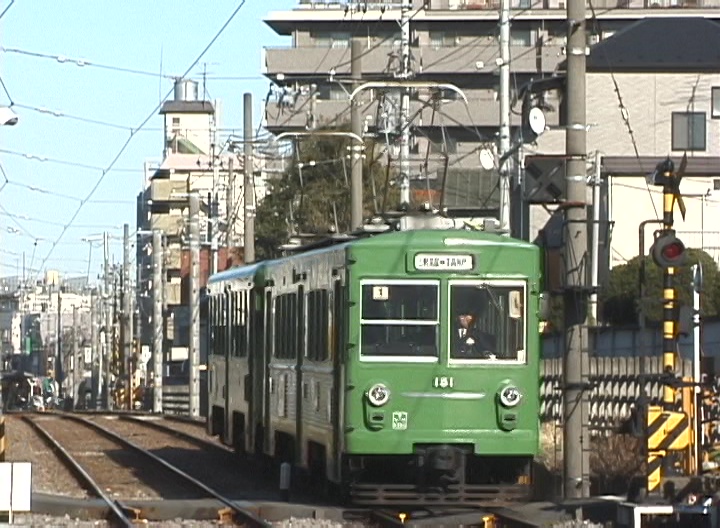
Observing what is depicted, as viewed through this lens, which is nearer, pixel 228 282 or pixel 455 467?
pixel 455 467

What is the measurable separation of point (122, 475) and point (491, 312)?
27.0 feet

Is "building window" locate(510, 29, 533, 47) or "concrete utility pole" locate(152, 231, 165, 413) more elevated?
"building window" locate(510, 29, 533, 47)

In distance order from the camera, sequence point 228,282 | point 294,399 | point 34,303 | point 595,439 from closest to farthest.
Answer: point 294,399 → point 595,439 → point 228,282 → point 34,303

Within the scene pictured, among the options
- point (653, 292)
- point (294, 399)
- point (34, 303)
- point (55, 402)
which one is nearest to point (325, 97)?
point (55, 402)

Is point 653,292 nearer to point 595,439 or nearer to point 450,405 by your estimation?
point 595,439

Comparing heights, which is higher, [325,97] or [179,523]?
[325,97]

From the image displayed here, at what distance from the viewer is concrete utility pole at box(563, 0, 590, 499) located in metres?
17.2

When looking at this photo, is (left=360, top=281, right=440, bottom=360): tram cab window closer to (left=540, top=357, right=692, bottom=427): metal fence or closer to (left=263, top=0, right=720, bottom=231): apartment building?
(left=540, top=357, right=692, bottom=427): metal fence

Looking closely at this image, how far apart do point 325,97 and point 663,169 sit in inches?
2473

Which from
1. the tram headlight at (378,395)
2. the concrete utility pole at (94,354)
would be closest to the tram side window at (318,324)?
the tram headlight at (378,395)

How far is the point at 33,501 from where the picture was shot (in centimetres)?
1777

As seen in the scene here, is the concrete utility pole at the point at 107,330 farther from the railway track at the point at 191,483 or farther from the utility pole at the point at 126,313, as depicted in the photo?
the railway track at the point at 191,483

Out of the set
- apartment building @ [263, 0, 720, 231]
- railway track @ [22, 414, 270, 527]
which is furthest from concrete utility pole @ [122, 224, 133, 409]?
railway track @ [22, 414, 270, 527]

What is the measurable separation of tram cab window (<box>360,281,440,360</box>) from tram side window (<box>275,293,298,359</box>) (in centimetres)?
259
